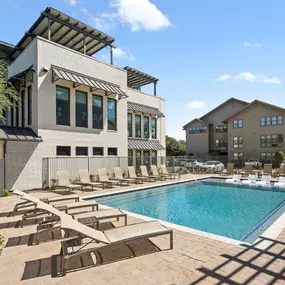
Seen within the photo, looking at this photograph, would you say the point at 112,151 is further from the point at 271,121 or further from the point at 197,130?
the point at 197,130

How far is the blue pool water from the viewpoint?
7891 mm

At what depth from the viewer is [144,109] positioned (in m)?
23.1

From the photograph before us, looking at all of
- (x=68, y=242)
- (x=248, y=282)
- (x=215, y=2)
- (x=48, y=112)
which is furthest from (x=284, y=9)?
(x=48, y=112)

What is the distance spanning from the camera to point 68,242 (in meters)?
4.60

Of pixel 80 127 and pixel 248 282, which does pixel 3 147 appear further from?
pixel 248 282

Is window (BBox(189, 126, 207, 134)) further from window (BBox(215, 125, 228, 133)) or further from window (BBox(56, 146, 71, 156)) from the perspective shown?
window (BBox(56, 146, 71, 156))

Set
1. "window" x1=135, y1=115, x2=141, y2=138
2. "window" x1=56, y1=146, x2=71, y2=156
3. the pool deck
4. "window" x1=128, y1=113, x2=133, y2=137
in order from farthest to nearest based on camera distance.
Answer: "window" x1=135, y1=115, x2=141, y2=138 → "window" x1=128, y1=113, x2=133, y2=137 → "window" x1=56, y1=146, x2=71, y2=156 → the pool deck

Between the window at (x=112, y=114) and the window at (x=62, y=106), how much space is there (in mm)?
3778

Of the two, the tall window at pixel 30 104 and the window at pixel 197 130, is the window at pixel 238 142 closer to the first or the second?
the window at pixel 197 130

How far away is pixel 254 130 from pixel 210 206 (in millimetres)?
30090

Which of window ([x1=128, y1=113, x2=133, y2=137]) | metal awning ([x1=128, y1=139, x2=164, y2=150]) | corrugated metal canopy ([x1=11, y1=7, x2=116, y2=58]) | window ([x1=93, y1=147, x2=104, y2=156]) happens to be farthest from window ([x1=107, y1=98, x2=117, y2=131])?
corrugated metal canopy ([x1=11, y1=7, x2=116, y2=58])

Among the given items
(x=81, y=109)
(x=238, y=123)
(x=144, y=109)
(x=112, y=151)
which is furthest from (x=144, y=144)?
(x=238, y=123)

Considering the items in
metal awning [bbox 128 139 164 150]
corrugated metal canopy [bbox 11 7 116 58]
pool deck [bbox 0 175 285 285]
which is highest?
corrugated metal canopy [bbox 11 7 116 58]

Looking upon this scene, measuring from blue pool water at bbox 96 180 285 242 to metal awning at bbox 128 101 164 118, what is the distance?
913 cm
